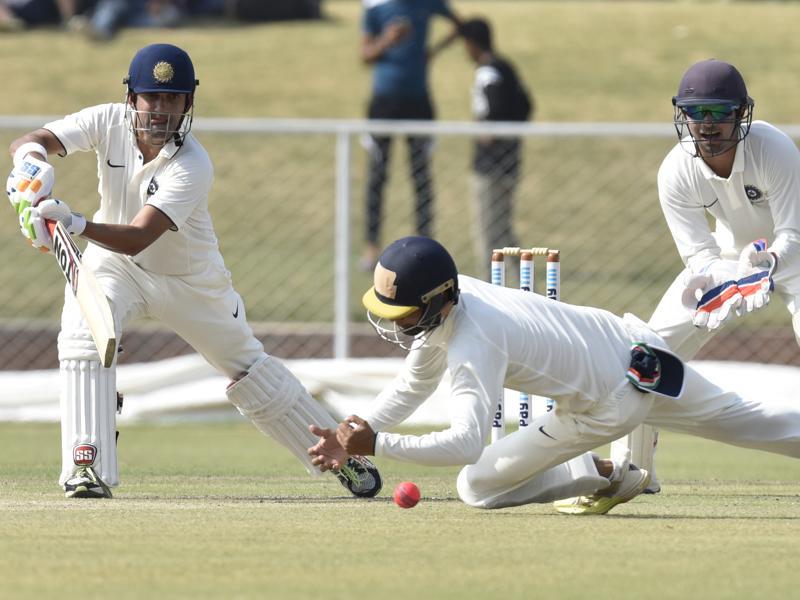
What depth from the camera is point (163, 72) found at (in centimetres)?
560

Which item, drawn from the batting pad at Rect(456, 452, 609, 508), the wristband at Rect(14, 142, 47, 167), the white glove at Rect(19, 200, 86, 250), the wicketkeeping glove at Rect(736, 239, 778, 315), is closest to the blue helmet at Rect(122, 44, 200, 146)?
the wristband at Rect(14, 142, 47, 167)

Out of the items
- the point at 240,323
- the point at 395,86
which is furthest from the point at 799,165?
the point at 395,86

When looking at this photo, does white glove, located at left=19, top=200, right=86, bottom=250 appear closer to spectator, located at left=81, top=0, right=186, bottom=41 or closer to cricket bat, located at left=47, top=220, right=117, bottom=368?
cricket bat, located at left=47, top=220, right=117, bottom=368

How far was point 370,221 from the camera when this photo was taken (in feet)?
35.6

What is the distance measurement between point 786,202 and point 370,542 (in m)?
2.34

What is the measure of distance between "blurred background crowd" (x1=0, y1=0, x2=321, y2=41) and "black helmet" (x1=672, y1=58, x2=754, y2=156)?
634 inches

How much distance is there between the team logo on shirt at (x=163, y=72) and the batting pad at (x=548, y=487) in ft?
5.69

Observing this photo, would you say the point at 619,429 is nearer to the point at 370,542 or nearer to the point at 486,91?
the point at 370,542

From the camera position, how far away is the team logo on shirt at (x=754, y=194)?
591cm

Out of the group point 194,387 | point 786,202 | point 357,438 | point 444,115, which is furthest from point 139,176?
point 444,115

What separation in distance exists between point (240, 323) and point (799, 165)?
214cm

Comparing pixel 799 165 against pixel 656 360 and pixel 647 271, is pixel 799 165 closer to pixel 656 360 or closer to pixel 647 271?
pixel 656 360

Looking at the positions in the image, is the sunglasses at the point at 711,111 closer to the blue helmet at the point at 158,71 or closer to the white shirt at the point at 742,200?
the white shirt at the point at 742,200

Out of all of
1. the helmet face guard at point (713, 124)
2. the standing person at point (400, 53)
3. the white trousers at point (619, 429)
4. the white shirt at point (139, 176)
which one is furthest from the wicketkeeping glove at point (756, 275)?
the standing person at point (400, 53)
